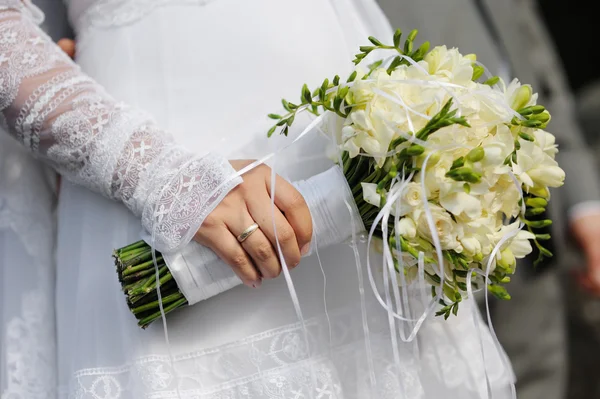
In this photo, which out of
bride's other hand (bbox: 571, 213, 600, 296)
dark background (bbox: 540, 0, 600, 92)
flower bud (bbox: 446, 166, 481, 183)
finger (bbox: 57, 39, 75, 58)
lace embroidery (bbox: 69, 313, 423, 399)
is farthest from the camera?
dark background (bbox: 540, 0, 600, 92)

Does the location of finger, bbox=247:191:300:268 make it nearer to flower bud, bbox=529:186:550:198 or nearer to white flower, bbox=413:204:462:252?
white flower, bbox=413:204:462:252

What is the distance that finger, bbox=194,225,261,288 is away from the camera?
0.73 m

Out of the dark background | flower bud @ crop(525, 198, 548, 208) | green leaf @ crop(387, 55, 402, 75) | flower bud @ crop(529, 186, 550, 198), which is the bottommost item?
the dark background

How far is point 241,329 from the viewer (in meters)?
0.79

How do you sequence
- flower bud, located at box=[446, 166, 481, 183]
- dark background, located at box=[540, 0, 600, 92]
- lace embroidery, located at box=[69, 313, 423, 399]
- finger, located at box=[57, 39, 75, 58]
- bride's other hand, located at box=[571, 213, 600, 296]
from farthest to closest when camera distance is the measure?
dark background, located at box=[540, 0, 600, 92] → bride's other hand, located at box=[571, 213, 600, 296] → finger, located at box=[57, 39, 75, 58] → lace embroidery, located at box=[69, 313, 423, 399] → flower bud, located at box=[446, 166, 481, 183]

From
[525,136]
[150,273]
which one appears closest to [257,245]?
[150,273]

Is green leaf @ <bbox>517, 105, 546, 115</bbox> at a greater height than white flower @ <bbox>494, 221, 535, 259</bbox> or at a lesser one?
greater

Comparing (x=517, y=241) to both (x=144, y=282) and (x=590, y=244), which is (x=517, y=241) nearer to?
(x=144, y=282)

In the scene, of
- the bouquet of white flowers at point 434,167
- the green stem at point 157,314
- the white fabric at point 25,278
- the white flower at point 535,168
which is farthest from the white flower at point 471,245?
the white fabric at point 25,278

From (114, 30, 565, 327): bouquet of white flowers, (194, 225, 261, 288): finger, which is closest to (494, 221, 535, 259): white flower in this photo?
(114, 30, 565, 327): bouquet of white flowers

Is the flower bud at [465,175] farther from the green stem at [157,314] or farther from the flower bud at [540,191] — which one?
the green stem at [157,314]

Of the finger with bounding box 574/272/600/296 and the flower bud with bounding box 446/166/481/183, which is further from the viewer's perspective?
the finger with bounding box 574/272/600/296

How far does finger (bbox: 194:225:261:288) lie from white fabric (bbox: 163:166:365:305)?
0.05 ft

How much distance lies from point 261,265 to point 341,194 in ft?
0.45
